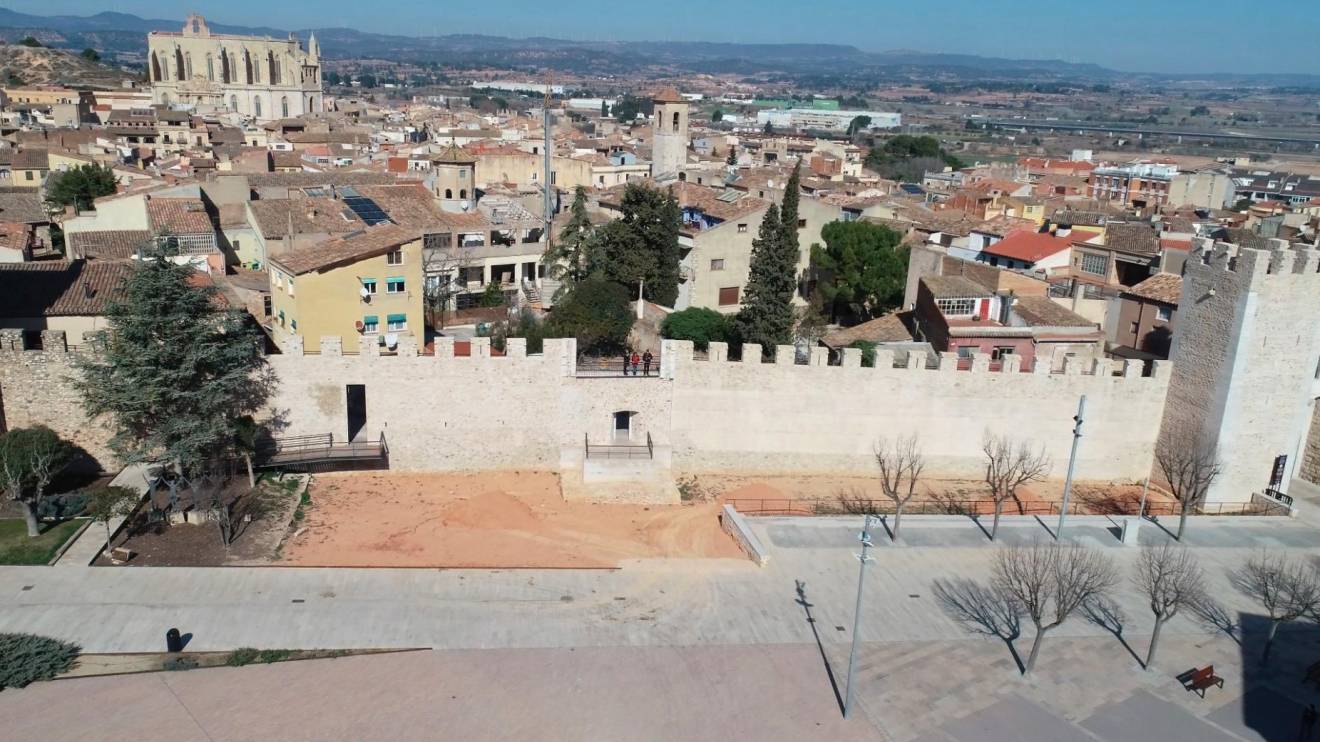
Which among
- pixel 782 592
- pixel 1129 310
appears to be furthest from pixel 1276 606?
pixel 1129 310

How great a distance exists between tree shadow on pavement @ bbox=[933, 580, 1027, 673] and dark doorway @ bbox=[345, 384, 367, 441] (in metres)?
14.3

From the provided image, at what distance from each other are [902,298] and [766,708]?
24.5 meters

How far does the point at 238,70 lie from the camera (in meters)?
120

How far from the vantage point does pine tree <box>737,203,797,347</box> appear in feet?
98.6

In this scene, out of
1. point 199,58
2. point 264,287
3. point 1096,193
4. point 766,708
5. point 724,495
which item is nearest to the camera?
point 766,708

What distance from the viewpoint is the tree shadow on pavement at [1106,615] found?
17.3 meters

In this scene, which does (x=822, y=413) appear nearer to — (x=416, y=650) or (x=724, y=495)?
(x=724, y=495)

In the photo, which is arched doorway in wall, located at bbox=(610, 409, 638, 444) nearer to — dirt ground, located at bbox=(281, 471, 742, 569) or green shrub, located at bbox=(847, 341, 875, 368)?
dirt ground, located at bbox=(281, 471, 742, 569)

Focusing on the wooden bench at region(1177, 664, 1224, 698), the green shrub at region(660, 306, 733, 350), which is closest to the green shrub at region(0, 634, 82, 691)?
the wooden bench at region(1177, 664, 1224, 698)

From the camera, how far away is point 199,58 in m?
116

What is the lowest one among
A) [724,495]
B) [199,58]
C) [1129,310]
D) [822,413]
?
[724,495]

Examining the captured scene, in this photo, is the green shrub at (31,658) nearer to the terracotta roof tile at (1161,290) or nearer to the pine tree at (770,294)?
the pine tree at (770,294)

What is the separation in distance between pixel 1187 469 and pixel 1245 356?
10.0 ft

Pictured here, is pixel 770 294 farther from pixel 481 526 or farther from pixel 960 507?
pixel 481 526
